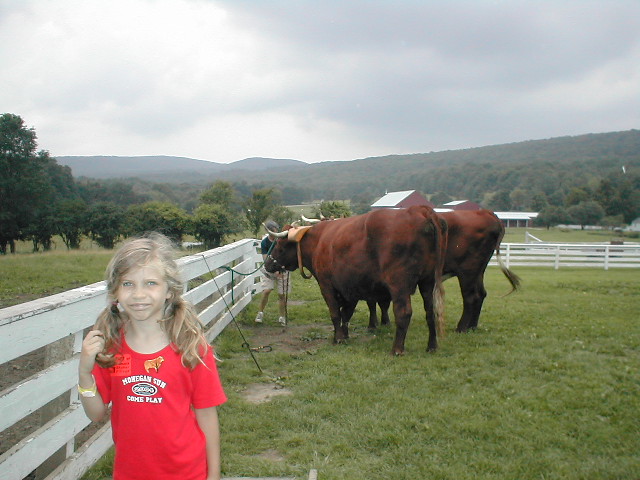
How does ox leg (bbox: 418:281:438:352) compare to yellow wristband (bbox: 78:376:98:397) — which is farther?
ox leg (bbox: 418:281:438:352)

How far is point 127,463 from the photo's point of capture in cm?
209

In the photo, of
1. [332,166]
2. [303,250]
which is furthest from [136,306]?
[332,166]

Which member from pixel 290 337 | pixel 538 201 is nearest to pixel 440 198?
pixel 538 201

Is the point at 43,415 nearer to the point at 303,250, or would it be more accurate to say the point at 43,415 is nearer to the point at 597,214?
the point at 303,250

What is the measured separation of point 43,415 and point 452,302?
909 cm

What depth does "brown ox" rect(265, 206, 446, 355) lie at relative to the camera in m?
6.54

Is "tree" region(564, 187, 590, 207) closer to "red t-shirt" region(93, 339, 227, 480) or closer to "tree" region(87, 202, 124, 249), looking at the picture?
"tree" region(87, 202, 124, 249)

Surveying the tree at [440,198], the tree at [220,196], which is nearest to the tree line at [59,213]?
the tree at [220,196]

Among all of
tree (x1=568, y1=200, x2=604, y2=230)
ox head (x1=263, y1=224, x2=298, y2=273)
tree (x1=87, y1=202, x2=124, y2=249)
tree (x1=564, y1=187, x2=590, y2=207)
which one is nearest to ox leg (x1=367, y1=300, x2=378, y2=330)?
ox head (x1=263, y1=224, x2=298, y2=273)

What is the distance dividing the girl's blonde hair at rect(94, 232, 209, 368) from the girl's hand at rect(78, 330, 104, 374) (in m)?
0.06

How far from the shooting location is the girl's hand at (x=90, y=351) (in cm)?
200

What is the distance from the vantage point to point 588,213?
58.7 metres

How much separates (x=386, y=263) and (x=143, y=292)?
476 cm

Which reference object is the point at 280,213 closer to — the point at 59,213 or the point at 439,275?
the point at 59,213
